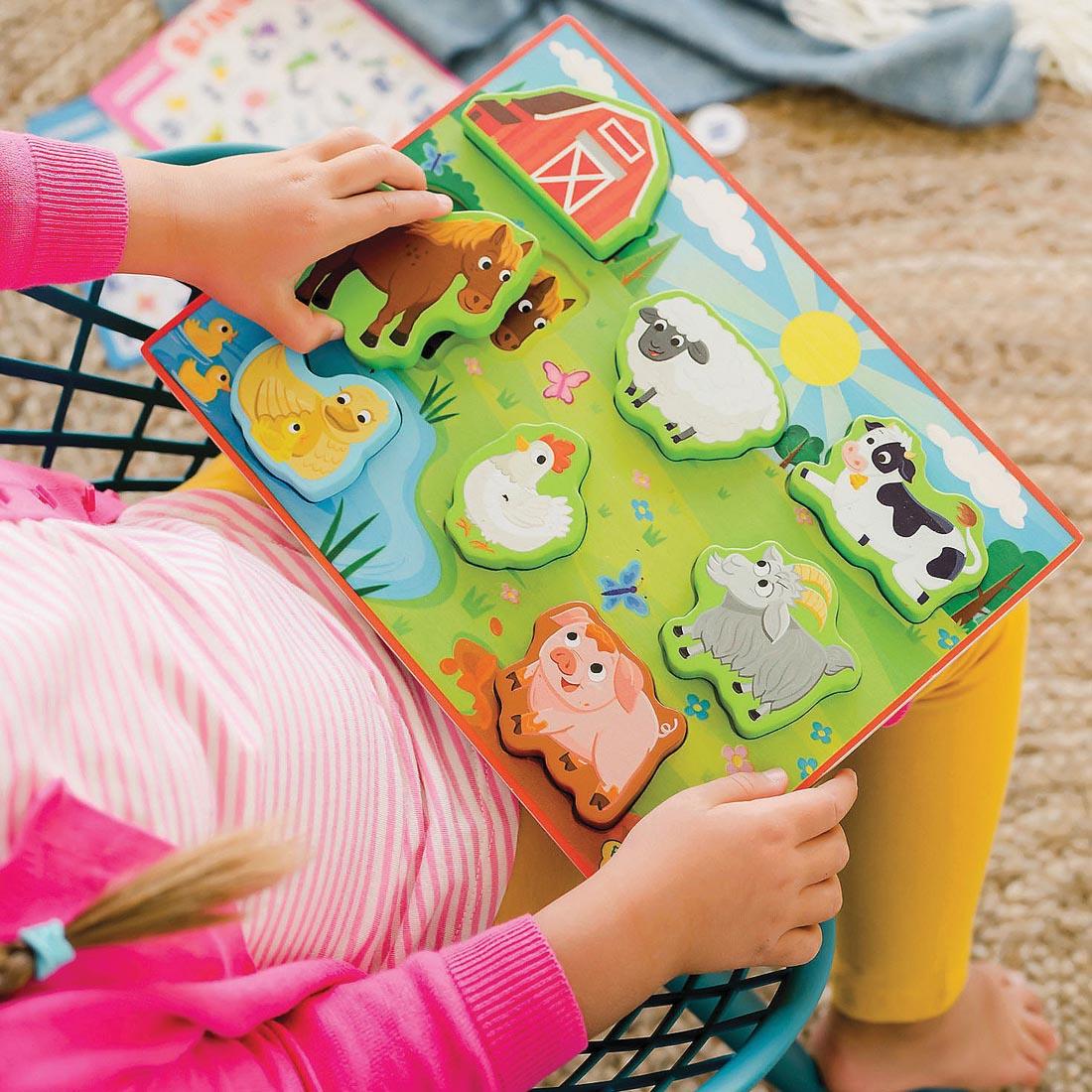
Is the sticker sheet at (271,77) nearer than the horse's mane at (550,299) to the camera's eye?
No

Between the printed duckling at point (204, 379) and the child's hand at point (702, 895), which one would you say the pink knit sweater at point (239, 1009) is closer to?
the child's hand at point (702, 895)

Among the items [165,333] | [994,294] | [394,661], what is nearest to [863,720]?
[394,661]

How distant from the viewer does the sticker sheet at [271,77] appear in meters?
1.03

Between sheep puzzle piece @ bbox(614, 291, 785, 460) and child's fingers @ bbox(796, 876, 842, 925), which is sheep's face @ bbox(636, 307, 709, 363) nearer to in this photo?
sheep puzzle piece @ bbox(614, 291, 785, 460)

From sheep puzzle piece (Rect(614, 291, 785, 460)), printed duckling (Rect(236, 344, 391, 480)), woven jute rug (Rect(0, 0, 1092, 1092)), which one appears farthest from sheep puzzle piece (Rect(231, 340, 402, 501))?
woven jute rug (Rect(0, 0, 1092, 1092))

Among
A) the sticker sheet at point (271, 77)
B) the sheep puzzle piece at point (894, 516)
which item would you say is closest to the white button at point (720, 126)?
the sticker sheet at point (271, 77)

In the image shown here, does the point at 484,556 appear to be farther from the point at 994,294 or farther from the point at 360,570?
the point at 994,294

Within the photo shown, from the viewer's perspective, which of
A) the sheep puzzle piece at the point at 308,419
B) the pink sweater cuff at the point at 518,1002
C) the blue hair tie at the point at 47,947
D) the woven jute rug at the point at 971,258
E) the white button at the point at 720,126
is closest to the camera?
the blue hair tie at the point at 47,947

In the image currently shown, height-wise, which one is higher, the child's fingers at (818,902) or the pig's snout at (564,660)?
the pig's snout at (564,660)

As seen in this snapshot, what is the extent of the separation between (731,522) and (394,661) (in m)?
0.18

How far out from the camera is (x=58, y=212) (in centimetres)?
51

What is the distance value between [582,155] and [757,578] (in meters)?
0.24

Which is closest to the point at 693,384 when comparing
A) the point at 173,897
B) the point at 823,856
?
the point at 823,856

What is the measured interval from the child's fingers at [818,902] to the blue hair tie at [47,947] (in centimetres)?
31
